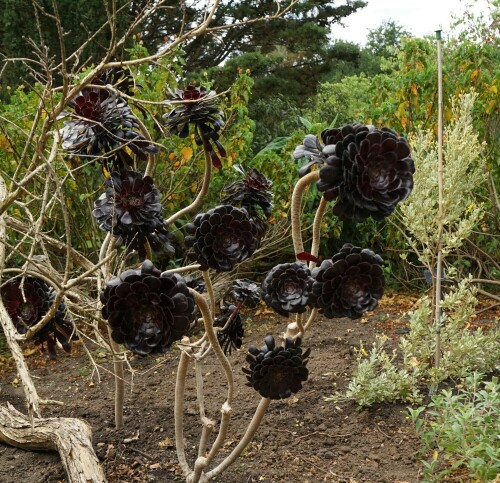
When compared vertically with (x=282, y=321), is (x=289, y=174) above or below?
above

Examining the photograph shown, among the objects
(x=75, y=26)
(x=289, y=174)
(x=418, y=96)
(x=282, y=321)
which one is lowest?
(x=282, y=321)

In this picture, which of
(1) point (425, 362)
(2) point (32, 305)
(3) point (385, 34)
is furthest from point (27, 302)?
(3) point (385, 34)

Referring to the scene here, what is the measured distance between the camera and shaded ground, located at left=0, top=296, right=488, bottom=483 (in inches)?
106

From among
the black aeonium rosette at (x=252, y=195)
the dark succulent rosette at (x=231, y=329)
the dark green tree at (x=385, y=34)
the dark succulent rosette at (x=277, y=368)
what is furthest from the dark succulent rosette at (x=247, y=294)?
the dark green tree at (x=385, y=34)

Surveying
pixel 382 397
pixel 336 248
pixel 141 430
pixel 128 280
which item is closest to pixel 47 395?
pixel 141 430

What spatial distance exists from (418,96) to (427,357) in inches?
123

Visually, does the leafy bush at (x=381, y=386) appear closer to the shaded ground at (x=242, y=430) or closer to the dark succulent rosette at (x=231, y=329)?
the shaded ground at (x=242, y=430)

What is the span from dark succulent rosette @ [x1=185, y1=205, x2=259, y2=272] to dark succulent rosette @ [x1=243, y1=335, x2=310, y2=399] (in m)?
0.34

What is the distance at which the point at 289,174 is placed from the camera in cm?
540

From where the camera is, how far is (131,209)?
70.4 inches

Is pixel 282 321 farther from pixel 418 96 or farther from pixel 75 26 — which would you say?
pixel 75 26

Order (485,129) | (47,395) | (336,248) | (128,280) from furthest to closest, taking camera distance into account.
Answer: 1. (336,248)
2. (485,129)
3. (47,395)
4. (128,280)

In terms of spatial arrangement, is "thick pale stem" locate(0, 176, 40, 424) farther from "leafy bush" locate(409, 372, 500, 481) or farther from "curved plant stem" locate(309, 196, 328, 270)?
"leafy bush" locate(409, 372, 500, 481)

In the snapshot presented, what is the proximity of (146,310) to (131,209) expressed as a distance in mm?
334
